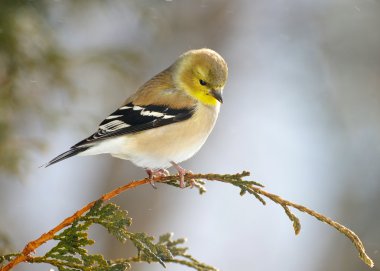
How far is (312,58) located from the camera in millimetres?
12219

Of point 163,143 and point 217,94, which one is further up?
point 217,94

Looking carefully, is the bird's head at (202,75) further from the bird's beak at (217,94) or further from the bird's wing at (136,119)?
the bird's wing at (136,119)

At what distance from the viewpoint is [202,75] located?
4.77 metres

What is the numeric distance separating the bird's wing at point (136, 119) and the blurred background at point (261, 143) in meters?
2.76

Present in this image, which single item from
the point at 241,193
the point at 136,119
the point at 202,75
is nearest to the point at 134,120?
the point at 136,119

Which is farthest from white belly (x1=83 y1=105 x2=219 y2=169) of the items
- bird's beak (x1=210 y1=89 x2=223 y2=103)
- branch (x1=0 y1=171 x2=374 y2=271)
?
branch (x1=0 y1=171 x2=374 y2=271)

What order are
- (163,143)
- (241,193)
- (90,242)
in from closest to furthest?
(90,242)
(241,193)
(163,143)

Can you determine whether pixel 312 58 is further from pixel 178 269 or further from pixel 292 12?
pixel 178 269

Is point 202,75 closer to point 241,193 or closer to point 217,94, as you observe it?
point 217,94

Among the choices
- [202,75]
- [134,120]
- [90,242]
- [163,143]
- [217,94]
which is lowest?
[90,242]

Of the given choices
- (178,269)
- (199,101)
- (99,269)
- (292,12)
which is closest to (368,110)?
(292,12)

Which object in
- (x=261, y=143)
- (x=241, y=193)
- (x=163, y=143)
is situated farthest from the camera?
(x=261, y=143)

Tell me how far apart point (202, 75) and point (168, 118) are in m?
0.45

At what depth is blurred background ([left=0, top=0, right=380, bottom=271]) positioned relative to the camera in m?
9.46
